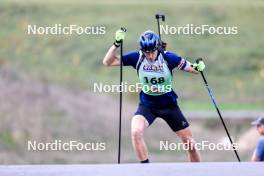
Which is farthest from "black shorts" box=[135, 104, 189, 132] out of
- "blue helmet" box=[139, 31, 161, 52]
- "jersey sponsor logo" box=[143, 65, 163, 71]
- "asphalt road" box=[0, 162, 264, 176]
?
"asphalt road" box=[0, 162, 264, 176]

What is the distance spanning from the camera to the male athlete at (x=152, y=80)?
16.9 feet

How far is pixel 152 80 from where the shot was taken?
522cm

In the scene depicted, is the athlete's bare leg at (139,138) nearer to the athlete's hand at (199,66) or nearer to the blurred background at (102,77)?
the athlete's hand at (199,66)

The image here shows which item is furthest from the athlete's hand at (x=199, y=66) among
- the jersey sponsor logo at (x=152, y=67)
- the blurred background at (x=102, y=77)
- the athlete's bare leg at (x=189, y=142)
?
the blurred background at (x=102, y=77)

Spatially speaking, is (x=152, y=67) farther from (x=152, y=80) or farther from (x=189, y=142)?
(x=189, y=142)

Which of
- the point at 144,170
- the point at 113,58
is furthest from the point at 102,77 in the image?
the point at 144,170

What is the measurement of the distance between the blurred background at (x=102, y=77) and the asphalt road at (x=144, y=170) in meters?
2.00

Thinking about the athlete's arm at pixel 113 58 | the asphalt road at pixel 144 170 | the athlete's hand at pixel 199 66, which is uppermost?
the athlete's arm at pixel 113 58

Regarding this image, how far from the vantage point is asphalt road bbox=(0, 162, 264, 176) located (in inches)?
155

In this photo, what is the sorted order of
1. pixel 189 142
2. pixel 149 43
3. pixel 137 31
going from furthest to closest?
pixel 137 31
pixel 189 142
pixel 149 43

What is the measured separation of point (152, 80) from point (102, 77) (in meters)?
1.12

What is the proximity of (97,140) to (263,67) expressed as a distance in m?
1.46

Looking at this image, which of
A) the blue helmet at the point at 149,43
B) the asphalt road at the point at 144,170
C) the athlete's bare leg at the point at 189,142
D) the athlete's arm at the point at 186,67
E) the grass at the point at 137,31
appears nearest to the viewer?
the asphalt road at the point at 144,170

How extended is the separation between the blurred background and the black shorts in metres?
0.82
